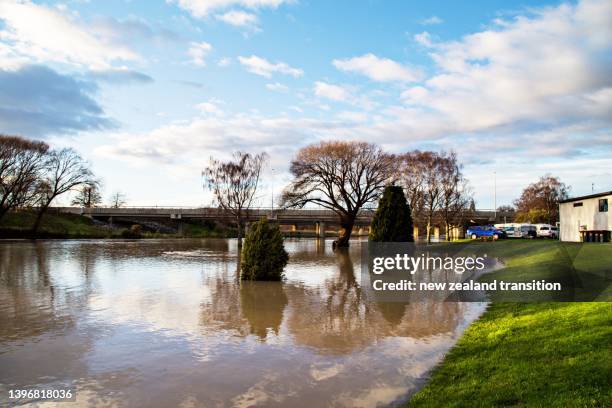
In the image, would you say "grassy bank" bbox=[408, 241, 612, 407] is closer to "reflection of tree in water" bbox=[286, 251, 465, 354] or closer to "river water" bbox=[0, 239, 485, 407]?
"river water" bbox=[0, 239, 485, 407]

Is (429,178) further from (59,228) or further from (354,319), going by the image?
(59,228)

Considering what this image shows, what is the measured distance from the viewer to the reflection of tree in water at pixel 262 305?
11.6 m

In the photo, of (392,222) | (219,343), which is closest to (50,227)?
(392,222)

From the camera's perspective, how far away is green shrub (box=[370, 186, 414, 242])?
27.9m

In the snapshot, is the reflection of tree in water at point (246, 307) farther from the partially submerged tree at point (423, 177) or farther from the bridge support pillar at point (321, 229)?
the bridge support pillar at point (321, 229)

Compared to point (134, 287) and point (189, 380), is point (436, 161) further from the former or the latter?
point (189, 380)

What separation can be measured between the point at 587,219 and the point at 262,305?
32032 mm

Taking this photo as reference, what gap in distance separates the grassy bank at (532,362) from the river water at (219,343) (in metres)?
0.62

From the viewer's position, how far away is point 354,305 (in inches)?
584

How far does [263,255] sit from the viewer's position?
66.8 ft

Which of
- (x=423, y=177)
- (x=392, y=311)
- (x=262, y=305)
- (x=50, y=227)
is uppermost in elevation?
(x=423, y=177)

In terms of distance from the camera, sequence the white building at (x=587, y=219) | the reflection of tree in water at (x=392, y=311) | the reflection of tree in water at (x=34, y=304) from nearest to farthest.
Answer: the reflection of tree in water at (x=34, y=304), the reflection of tree in water at (x=392, y=311), the white building at (x=587, y=219)

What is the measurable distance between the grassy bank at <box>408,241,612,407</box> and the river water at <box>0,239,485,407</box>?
617 millimetres

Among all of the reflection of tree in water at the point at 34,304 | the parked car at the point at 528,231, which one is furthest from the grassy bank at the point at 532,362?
the parked car at the point at 528,231
